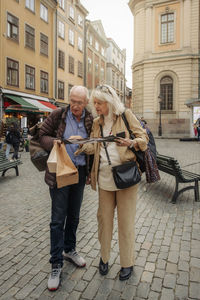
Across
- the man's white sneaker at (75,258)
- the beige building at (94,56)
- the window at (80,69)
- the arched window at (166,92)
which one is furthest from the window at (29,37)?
the man's white sneaker at (75,258)

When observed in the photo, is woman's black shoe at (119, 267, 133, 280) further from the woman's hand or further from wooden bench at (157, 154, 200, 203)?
wooden bench at (157, 154, 200, 203)

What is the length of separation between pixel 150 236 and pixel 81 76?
93.2ft

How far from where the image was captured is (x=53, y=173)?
2436mm

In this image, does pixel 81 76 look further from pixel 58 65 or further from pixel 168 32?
pixel 168 32

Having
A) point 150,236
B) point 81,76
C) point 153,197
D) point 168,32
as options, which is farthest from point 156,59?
point 150,236

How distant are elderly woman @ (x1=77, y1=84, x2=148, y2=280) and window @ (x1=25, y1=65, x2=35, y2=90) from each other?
61.9ft

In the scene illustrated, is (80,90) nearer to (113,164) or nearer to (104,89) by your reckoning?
(104,89)

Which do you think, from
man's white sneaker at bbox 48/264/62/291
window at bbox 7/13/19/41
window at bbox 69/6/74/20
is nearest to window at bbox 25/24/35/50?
window at bbox 7/13/19/41

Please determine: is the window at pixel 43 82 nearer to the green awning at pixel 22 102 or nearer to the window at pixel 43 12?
the green awning at pixel 22 102

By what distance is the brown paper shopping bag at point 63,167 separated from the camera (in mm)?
2336

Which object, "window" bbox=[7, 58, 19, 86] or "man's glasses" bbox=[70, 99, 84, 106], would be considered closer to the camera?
"man's glasses" bbox=[70, 99, 84, 106]

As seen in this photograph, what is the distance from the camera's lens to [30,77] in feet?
67.1

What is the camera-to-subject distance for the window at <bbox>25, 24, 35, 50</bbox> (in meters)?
19.7

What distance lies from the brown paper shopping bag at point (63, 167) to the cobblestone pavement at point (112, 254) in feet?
3.49
